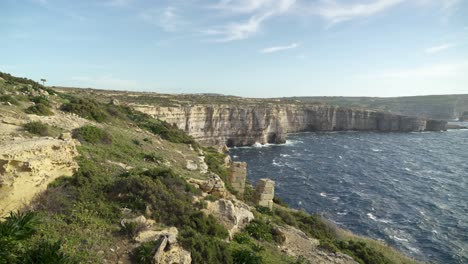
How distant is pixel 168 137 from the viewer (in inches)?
1276

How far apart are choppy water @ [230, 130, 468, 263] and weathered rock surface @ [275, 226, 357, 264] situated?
13113mm

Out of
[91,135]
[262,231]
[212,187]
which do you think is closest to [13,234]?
[212,187]

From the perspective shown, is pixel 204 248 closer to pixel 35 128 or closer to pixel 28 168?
pixel 28 168

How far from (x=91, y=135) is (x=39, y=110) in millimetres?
4277

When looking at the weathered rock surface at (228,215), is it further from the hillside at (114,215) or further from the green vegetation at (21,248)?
the green vegetation at (21,248)

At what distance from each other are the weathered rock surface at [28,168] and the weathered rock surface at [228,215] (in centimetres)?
609

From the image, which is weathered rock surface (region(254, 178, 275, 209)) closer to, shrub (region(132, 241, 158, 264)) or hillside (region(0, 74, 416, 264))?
hillside (region(0, 74, 416, 264))

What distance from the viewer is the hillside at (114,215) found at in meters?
9.12

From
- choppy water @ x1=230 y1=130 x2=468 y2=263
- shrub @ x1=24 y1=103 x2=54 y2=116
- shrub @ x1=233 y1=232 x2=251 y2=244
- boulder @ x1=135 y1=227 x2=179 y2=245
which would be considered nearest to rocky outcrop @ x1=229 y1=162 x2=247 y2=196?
shrub @ x1=233 y1=232 x2=251 y2=244

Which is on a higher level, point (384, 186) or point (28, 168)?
point (28, 168)

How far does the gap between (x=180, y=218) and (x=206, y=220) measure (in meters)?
1.08

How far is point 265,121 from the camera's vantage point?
73562mm

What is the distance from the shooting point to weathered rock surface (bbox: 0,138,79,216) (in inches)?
385

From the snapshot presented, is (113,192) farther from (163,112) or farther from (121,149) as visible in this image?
(163,112)
